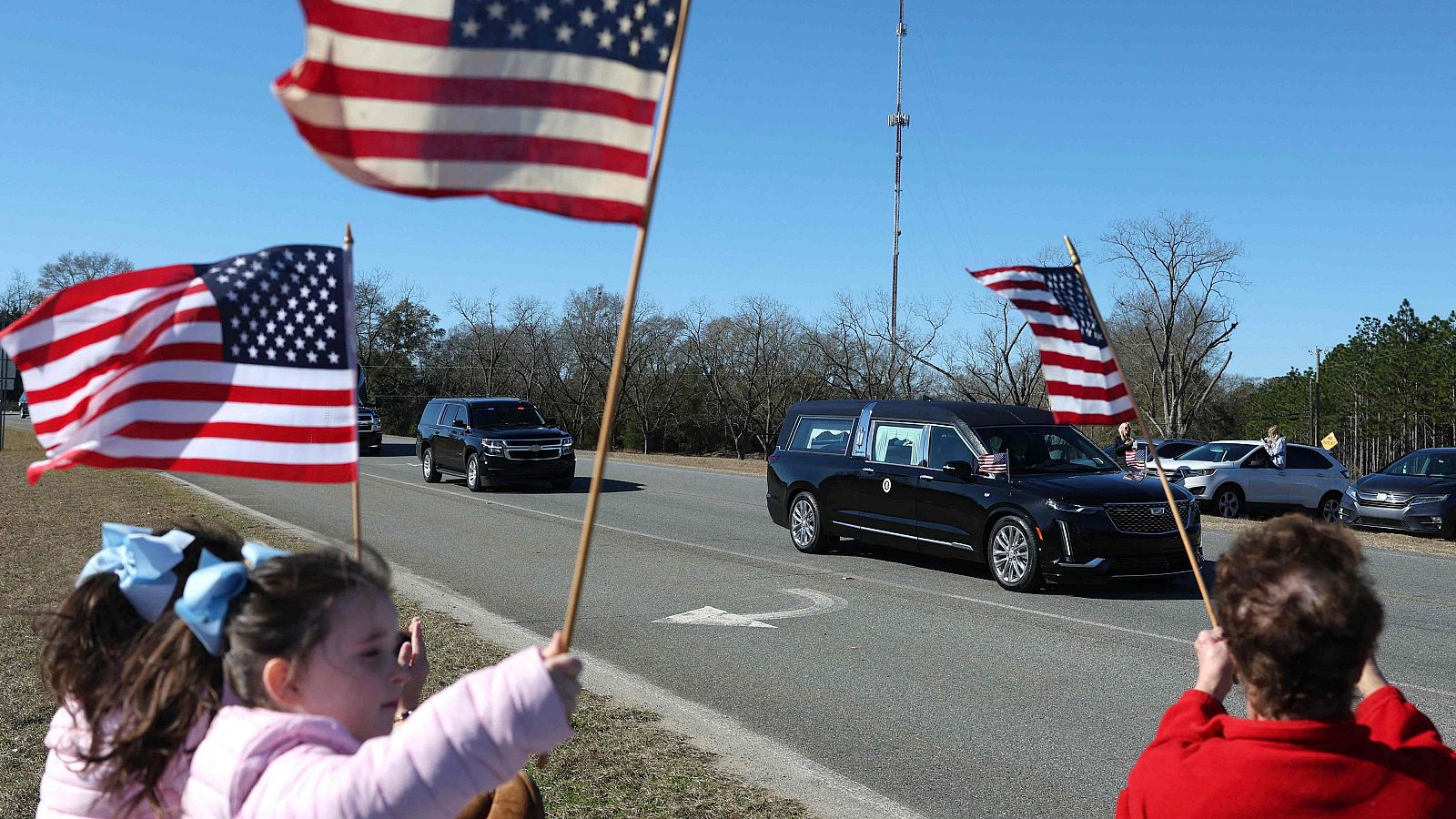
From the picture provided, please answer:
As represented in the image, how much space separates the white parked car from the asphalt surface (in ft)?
15.6

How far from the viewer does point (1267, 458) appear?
21.1 m

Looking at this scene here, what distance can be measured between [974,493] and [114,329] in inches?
381

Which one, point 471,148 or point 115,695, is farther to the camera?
point 471,148

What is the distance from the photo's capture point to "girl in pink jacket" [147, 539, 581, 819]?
160 cm

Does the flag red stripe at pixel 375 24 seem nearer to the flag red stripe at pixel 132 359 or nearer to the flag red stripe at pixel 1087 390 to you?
the flag red stripe at pixel 132 359

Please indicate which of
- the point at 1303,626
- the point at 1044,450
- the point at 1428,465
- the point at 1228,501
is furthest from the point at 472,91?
the point at 1428,465

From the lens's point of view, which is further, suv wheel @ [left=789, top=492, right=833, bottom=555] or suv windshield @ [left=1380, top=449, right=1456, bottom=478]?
suv windshield @ [left=1380, top=449, right=1456, bottom=478]

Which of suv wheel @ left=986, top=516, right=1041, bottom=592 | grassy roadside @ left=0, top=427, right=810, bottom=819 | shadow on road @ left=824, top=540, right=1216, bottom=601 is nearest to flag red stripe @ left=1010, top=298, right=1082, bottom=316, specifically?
grassy roadside @ left=0, top=427, right=810, bottom=819

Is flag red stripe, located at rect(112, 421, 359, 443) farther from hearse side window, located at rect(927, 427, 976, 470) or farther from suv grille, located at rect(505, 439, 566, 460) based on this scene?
suv grille, located at rect(505, 439, 566, 460)

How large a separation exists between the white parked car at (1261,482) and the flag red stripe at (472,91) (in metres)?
20.4

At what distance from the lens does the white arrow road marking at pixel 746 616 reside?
9.32 meters

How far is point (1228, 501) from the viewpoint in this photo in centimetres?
2116

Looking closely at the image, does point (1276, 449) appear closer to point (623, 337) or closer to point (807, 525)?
point (807, 525)

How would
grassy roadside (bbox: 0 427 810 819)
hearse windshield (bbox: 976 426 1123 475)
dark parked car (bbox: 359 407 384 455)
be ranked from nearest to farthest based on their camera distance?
1. grassy roadside (bbox: 0 427 810 819)
2. hearse windshield (bbox: 976 426 1123 475)
3. dark parked car (bbox: 359 407 384 455)
